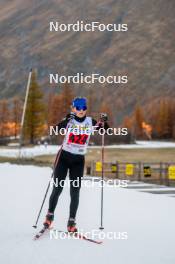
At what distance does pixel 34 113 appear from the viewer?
8338cm

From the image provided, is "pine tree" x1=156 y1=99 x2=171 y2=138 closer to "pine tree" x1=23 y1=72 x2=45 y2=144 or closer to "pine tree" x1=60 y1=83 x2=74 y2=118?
"pine tree" x1=60 y1=83 x2=74 y2=118

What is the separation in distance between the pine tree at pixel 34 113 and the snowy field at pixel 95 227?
68226mm

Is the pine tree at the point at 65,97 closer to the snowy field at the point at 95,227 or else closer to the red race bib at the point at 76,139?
the snowy field at the point at 95,227

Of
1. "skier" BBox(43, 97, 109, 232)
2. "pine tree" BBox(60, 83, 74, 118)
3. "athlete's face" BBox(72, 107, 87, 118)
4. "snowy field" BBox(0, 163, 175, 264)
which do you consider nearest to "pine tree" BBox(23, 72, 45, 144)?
"pine tree" BBox(60, 83, 74, 118)

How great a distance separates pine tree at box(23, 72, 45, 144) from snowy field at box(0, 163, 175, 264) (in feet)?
224

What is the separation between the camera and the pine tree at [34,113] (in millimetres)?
81438

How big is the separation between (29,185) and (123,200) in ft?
13.6

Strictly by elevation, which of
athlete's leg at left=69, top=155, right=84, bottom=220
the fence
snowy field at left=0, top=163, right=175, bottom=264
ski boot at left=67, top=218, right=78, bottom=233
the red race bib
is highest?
the red race bib

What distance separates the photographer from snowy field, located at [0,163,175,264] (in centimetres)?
620

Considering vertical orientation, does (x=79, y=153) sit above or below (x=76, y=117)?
below

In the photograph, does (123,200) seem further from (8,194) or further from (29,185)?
(29,185)

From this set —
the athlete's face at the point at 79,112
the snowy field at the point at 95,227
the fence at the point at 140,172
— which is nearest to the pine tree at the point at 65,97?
the fence at the point at 140,172

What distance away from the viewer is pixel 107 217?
9281 millimetres

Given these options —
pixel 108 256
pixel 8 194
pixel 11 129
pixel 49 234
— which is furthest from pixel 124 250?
pixel 11 129
